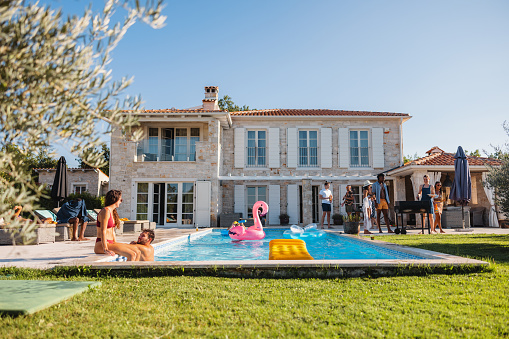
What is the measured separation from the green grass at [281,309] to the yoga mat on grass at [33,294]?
0.26 feet

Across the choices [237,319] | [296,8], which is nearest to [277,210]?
[296,8]

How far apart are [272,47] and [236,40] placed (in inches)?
59.7

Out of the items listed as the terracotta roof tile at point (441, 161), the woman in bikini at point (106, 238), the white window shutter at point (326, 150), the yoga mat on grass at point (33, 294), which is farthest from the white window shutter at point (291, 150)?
the yoga mat on grass at point (33, 294)

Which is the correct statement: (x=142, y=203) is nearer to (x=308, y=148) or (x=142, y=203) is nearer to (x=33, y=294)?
(x=308, y=148)

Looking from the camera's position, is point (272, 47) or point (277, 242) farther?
point (272, 47)

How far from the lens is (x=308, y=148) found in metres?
16.7

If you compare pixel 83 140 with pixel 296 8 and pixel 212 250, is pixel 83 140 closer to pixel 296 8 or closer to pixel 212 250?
pixel 212 250

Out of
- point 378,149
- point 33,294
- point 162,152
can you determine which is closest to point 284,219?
point 378,149

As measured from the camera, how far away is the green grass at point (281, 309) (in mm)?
2285

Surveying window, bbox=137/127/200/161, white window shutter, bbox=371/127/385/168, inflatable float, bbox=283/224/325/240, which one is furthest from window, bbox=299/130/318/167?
inflatable float, bbox=283/224/325/240

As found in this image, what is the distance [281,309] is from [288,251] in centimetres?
229

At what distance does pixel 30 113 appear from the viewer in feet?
6.76

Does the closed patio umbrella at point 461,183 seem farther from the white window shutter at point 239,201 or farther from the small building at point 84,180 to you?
the small building at point 84,180

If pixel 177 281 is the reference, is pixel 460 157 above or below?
above
